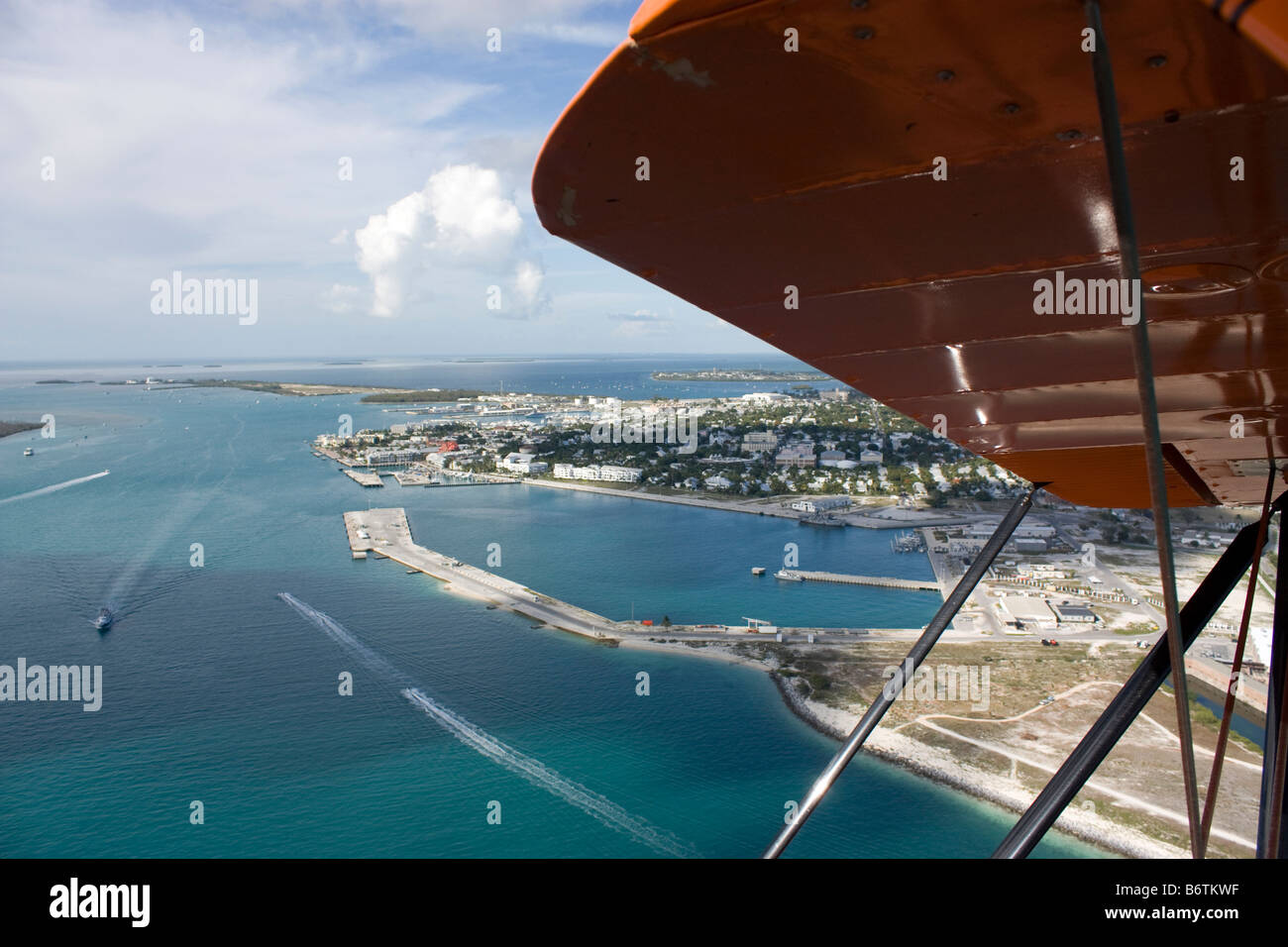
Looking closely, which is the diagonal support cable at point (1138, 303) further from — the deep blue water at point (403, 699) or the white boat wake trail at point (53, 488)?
the white boat wake trail at point (53, 488)

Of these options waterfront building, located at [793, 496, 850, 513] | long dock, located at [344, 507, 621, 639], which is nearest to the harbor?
long dock, located at [344, 507, 621, 639]

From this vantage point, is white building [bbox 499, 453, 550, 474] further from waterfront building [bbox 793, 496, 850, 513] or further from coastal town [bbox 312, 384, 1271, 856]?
waterfront building [bbox 793, 496, 850, 513]

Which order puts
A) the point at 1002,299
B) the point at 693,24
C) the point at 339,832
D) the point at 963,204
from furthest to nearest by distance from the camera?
1. the point at 339,832
2. the point at 1002,299
3. the point at 963,204
4. the point at 693,24

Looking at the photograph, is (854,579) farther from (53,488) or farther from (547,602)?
(53,488)
